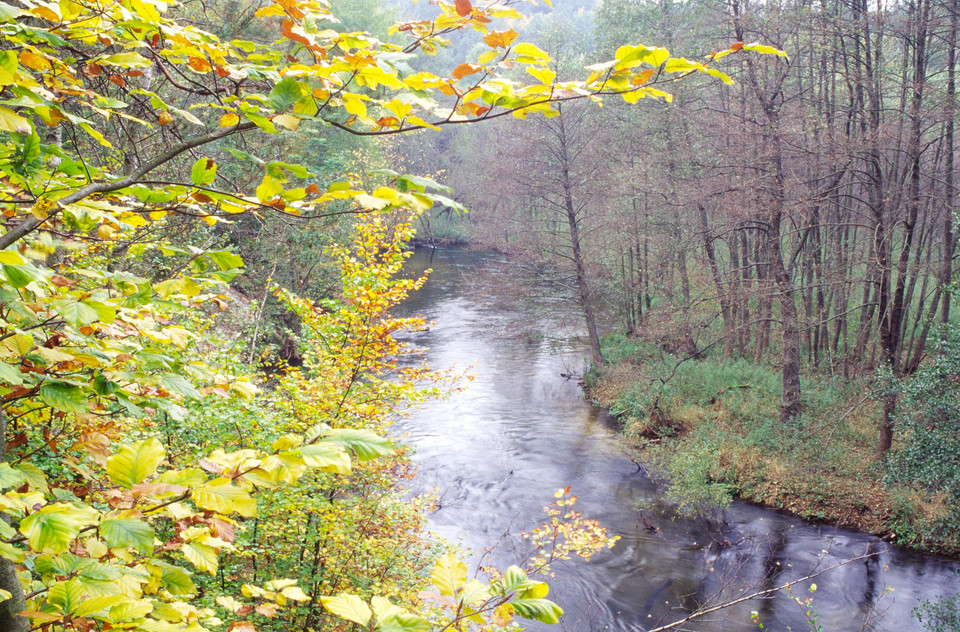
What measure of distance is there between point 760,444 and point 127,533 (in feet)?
43.1

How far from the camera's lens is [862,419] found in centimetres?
1266

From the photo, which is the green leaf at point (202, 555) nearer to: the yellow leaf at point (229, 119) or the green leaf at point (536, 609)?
the green leaf at point (536, 609)

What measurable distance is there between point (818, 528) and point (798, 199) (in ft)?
20.4

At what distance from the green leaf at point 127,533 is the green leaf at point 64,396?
38 centimetres

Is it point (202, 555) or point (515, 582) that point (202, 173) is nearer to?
point (202, 555)

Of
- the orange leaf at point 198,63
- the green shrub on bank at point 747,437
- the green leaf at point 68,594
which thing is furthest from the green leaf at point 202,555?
the green shrub on bank at point 747,437

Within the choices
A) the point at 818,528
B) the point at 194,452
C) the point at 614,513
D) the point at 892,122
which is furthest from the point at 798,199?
the point at 194,452

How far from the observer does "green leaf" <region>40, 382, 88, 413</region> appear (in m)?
1.49

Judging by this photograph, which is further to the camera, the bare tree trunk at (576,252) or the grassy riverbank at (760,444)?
the bare tree trunk at (576,252)

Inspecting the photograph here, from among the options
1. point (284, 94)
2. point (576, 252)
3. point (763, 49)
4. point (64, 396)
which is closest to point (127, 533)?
point (64, 396)

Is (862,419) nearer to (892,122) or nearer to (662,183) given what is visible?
(892,122)

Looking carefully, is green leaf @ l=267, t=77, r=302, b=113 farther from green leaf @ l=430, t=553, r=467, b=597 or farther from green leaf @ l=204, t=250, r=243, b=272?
green leaf @ l=430, t=553, r=467, b=597

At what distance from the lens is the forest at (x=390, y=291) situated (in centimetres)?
154

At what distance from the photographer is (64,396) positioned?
4.98 feet
